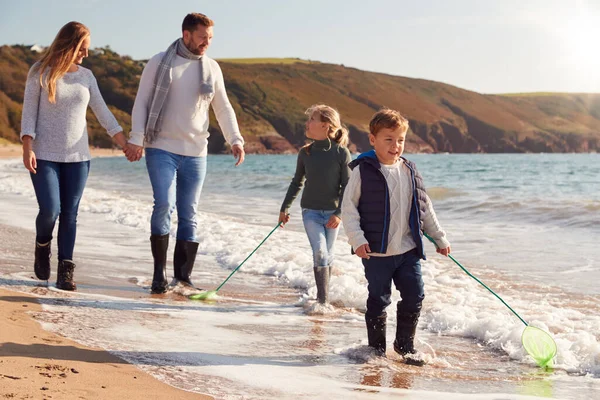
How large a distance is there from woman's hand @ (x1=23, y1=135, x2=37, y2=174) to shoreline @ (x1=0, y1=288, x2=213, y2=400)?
4.28ft

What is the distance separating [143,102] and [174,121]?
0.88ft

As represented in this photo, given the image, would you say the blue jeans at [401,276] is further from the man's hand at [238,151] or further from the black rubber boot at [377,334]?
the man's hand at [238,151]

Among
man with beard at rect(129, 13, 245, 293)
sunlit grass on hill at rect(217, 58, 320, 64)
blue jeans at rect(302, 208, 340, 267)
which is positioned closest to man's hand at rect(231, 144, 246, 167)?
man with beard at rect(129, 13, 245, 293)

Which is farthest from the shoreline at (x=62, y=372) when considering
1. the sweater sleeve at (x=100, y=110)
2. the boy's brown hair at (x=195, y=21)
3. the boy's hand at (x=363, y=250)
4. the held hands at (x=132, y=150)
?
the boy's brown hair at (x=195, y=21)

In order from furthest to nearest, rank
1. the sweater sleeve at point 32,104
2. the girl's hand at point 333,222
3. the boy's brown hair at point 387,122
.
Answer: the girl's hand at point 333,222
the sweater sleeve at point 32,104
the boy's brown hair at point 387,122

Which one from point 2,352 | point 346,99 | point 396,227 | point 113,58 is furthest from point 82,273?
point 346,99

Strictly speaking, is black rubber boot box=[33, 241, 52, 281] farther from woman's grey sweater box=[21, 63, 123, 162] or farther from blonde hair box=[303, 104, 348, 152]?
blonde hair box=[303, 104, 348, 152]

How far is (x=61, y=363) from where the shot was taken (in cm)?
318

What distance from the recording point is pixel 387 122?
380 cm

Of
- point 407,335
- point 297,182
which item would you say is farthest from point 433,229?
point 297,182

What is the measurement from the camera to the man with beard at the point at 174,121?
17.5 ft

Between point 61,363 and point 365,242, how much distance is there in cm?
157

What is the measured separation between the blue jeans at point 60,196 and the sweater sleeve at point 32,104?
0.76ft

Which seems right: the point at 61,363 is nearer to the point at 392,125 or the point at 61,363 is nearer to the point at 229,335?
the point at 229,335
